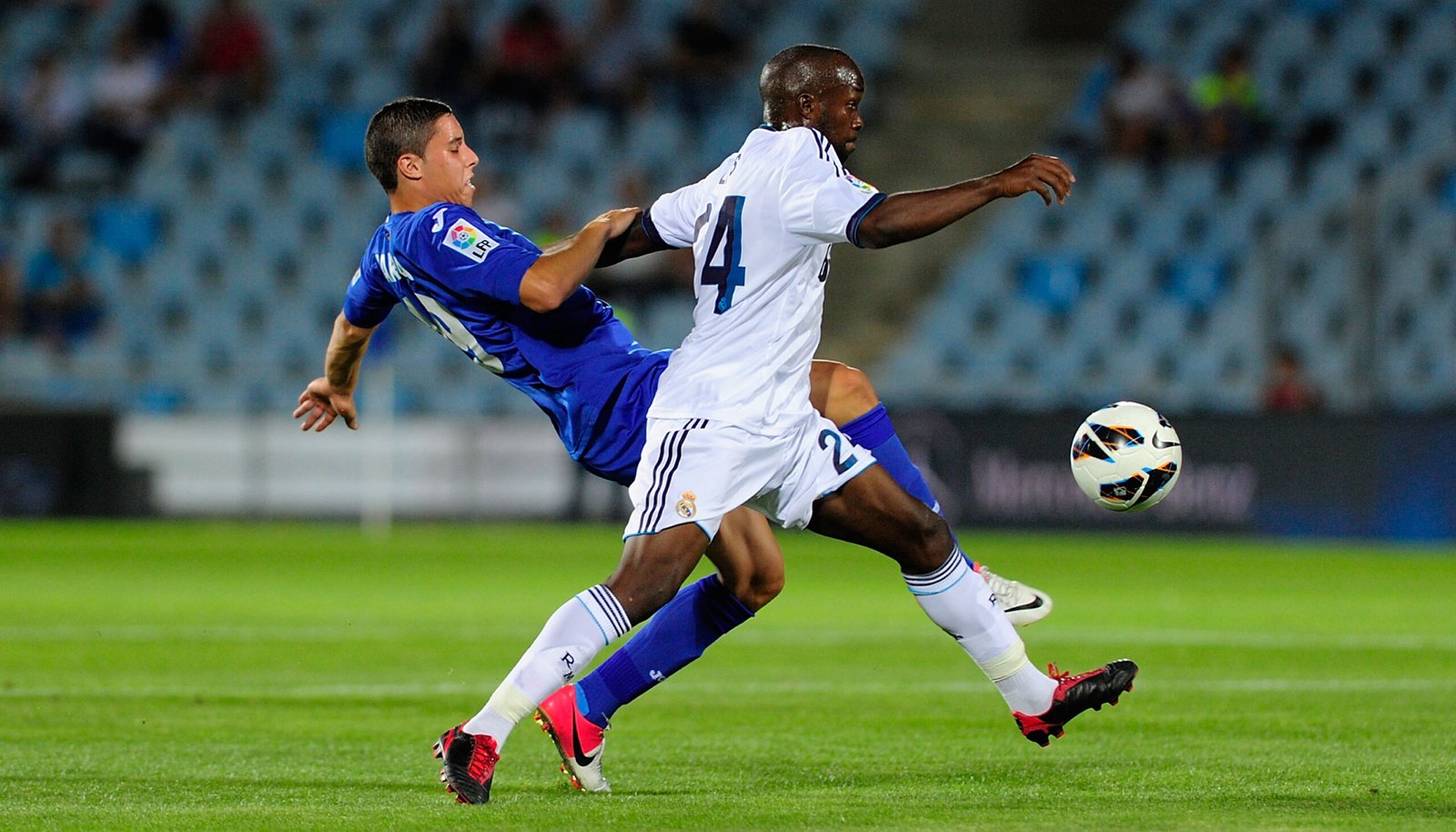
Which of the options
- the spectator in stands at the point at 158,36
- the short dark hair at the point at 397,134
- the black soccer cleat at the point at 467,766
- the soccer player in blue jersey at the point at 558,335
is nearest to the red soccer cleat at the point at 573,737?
the soccer player in blue jersey at the point at 558,335

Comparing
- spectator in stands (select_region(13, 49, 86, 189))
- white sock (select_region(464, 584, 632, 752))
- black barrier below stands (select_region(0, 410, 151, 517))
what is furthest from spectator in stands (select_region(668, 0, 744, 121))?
white sock (select_region(464, 584, 632, 752))

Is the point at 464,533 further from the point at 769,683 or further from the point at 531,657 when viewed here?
the point at 531,657

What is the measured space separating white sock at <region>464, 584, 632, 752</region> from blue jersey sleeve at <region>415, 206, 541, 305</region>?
30.8 inches

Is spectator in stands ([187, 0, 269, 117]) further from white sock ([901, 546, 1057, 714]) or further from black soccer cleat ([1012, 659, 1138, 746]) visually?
black soccer cleat ([1012, 659, 1138, 746])

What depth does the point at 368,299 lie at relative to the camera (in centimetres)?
562

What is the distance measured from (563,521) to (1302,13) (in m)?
8.66

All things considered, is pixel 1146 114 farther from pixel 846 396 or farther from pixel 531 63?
pixel 846 396

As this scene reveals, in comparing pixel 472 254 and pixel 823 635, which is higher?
pixel 472 254

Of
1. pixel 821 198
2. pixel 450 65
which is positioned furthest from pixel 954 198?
pixel 450 65

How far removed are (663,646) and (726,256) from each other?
1074 mm

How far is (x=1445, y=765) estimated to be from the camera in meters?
5.43

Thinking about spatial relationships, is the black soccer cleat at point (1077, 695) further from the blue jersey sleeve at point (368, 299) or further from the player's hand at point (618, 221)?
the blue jersey sleeve at point (368, 299)

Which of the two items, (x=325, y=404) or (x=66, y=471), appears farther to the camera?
(x=66, y=471)

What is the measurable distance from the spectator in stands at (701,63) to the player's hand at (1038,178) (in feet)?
51.6
